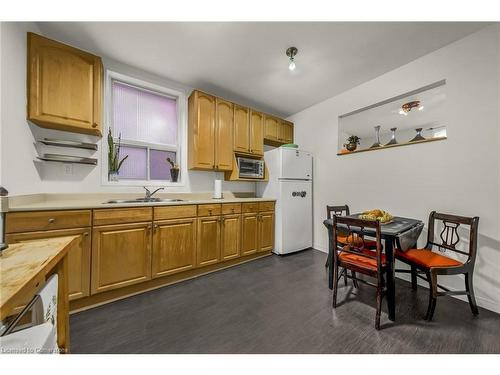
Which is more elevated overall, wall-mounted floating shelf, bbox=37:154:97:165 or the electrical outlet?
wall-mounted floating shelf, bbox=37:154:97:165

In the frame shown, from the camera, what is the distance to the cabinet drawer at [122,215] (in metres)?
1.76

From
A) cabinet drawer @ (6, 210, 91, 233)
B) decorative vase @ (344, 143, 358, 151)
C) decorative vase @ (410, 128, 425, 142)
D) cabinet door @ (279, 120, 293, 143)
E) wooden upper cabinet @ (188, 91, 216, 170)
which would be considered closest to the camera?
cabinet drawer @ (6, 210, 91, 233)

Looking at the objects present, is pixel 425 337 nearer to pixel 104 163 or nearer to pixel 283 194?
pixel 283 194

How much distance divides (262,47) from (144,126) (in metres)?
1.86

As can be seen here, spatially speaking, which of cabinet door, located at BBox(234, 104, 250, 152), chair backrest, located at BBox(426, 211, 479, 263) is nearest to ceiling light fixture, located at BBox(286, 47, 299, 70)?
cabinet door, located at BBox(234, 104, 250, 152)

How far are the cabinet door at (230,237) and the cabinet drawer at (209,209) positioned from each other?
14cm

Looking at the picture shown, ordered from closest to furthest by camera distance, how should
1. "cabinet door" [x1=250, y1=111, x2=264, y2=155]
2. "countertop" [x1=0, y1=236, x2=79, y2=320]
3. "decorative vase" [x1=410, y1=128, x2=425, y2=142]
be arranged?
"countertop" [x1=0, y1=236, x2=79, y2=320] → "decorative vase" [x1=410, y1=128, x2=425, y2=142] → "cabinet door" [x1=250, y1=111, x2=264, y2=155]

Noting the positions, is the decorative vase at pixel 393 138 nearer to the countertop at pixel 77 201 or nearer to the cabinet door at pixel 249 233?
the countertop at pixel 77 201

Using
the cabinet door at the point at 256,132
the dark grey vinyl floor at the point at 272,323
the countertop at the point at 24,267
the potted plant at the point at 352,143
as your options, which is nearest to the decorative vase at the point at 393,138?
the potted plant at the point at 352,143

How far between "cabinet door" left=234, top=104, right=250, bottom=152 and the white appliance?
1.52 ft

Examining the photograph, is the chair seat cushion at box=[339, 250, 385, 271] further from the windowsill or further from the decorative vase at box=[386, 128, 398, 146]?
the windowsill

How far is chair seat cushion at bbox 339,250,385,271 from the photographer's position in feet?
5.24

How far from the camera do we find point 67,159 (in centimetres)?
204
